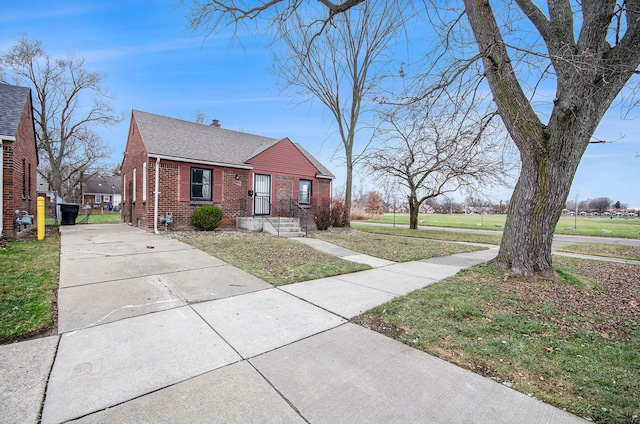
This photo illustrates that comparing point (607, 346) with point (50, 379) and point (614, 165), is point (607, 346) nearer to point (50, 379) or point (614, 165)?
point (50, 379)

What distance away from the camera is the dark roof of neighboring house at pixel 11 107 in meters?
8.05

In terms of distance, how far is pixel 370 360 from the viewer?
249 cm

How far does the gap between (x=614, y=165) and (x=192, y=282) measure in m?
13.3

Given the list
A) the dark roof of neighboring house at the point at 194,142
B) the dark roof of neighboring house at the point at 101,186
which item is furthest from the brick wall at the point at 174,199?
the dark roof of neighboring house at the point at 101,186

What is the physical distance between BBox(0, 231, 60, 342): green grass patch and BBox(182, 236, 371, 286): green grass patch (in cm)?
274

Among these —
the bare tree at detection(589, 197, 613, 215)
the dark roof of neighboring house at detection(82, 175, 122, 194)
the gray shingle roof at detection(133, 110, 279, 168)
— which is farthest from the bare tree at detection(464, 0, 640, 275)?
the bare tree at detection(589, 197, 613, 215)

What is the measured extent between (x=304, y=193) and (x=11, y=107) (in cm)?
1167

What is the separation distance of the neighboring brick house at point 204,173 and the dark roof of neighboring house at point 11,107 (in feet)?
11.2

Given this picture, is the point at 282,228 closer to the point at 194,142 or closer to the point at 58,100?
the point at 194,142

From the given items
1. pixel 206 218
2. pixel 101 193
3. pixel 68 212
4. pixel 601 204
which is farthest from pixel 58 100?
pixel 601 204

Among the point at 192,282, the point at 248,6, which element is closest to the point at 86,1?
the point at 248,6

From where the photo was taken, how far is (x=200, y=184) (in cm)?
1197

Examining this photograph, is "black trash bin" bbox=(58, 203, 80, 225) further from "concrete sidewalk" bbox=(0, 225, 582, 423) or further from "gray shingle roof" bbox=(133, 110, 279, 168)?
"concrete sidewalk" bbox=(0, 225, 582, 423)

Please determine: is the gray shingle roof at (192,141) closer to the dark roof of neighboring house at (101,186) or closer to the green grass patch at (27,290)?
the green grass patch at (27,290)
